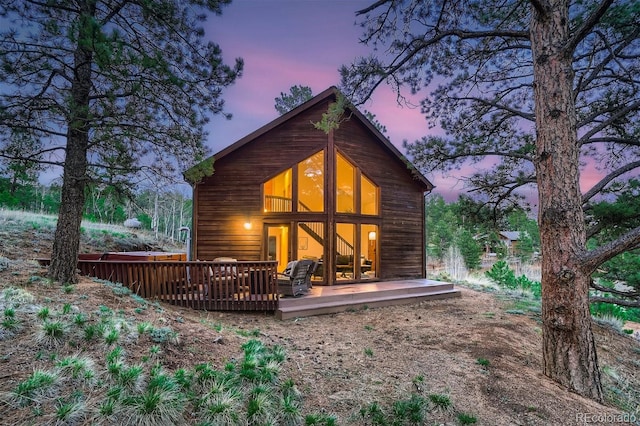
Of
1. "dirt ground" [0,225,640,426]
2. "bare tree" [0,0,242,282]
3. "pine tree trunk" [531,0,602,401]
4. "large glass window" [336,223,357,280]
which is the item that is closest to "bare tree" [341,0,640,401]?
"pine tree trunk" [531,0,602,401]

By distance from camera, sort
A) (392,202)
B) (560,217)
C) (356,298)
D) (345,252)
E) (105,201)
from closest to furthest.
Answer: (560,217)
(105,201)
(356,298)
(392,202)
(345,252)

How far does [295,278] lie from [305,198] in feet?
10.3

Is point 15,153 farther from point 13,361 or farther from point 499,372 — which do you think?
point 499,372

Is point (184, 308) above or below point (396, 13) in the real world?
below

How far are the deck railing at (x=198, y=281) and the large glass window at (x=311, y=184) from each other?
11.3 ft

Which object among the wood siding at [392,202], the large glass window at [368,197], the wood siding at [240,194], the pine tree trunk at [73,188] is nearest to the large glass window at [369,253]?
the wood siding at [392,202]

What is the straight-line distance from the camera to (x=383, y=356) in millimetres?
4230

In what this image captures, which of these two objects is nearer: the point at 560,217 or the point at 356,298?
the point at 560,217

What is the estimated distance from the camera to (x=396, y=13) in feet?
14.4

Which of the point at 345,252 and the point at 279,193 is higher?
the point at 279,193

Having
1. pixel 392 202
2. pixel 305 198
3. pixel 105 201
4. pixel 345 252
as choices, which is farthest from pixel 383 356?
pixel 345 252

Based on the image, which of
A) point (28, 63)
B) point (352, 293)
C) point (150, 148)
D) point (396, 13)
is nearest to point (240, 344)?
point (150, 148)

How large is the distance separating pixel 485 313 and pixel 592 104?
476 centimetres

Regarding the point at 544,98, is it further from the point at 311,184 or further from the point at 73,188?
the point at 311,184
